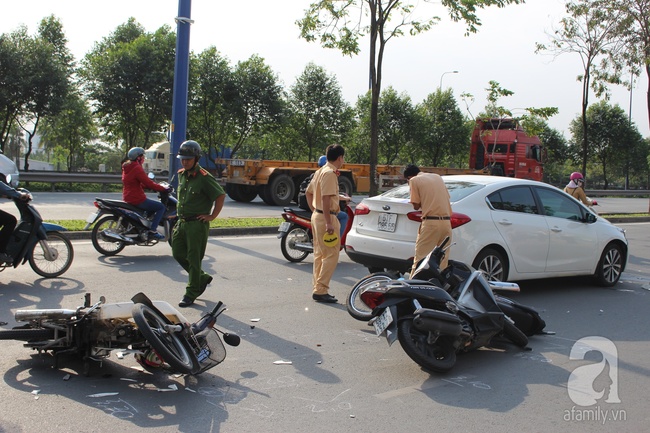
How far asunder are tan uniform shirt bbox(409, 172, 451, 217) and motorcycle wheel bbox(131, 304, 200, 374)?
11.4ft

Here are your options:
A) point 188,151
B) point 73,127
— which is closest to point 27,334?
point 188,151

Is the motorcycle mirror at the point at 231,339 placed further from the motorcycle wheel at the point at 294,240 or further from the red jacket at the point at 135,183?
the red jacket at the point at 135,183

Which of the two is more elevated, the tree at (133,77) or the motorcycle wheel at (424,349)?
the tree at (133,77)

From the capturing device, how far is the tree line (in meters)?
29.1

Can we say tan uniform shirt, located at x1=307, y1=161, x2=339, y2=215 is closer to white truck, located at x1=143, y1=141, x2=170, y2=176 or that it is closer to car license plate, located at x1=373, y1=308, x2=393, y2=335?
car license plate, located at x1=373, y1=308, x2=393, y2=335

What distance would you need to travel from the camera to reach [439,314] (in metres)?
5.03

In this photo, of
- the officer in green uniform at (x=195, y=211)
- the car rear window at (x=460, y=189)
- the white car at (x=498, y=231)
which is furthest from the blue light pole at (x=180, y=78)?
the car rear window at (x=460, y=189)

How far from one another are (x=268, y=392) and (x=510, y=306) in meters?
2.60

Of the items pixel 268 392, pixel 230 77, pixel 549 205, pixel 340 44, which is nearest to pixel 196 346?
pixel 268 392

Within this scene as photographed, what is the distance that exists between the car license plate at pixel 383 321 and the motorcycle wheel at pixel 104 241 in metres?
5.82

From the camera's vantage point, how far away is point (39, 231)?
773cm

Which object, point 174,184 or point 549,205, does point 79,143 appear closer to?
point 174,184

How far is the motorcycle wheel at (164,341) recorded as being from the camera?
4.22 m

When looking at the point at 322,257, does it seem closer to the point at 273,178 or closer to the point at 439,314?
the point at 439,314
